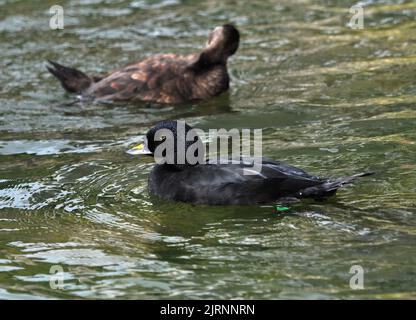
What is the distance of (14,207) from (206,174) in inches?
73.3

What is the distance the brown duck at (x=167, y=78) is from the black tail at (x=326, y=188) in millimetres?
4386

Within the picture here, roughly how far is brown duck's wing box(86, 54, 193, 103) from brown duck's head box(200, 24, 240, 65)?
0.34 m

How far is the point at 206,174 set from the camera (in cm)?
837

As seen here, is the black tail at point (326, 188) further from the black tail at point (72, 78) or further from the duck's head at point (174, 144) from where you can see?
the black tail at point (72, 78)

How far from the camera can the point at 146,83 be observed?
40.4 ft

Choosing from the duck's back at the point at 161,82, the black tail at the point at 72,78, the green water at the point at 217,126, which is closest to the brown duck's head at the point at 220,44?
the duck's back at the point at 161,82

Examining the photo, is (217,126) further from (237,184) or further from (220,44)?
(237,184)

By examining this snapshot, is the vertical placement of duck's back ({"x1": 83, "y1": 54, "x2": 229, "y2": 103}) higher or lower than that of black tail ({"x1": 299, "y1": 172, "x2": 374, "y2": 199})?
higher

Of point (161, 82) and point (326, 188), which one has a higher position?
point (161, 82)

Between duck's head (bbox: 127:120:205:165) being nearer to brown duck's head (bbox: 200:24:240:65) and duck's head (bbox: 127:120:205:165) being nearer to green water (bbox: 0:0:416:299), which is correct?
green water (bbox: 0:0:416:299)

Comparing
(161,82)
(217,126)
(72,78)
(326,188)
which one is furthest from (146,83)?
(326,188)

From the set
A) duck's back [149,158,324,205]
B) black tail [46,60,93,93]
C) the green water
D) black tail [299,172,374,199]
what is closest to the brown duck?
black tail [46,60,93,93]

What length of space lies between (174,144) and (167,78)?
12.6 feet

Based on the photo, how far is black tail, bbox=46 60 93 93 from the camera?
12648 millimetres
